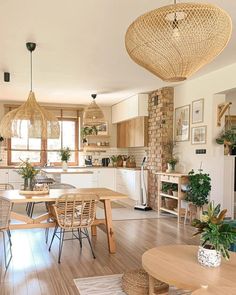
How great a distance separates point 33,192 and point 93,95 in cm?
387

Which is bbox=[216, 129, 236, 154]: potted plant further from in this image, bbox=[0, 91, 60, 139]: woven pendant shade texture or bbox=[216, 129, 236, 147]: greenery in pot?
bbox=[0, 91, 60, 139]: woven pendant shade texture

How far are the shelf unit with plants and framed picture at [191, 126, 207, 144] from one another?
0.68 m

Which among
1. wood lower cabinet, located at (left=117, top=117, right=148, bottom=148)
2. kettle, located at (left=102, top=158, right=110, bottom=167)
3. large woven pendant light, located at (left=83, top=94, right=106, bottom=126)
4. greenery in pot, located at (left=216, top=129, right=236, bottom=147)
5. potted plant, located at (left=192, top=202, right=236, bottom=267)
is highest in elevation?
large woven pendant light, located at (left=83, top=94, right=106, bottom=126)

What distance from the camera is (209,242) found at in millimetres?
2242

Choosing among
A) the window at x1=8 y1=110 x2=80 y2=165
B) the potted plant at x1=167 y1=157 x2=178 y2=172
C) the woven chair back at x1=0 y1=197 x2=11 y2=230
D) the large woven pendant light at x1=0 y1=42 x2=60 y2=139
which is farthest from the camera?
the window at x1=8 y1=110 x2=80 y2=165

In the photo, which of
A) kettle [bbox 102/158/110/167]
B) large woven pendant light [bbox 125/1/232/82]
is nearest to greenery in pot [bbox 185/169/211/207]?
large woven pendant light [bbox 125/1/232/82]

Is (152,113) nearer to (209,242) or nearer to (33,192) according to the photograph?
(33,192)

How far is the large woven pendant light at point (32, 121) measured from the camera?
4.13 m

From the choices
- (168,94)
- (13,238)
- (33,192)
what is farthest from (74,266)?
(168,94)

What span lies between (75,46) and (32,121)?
44.9 inches

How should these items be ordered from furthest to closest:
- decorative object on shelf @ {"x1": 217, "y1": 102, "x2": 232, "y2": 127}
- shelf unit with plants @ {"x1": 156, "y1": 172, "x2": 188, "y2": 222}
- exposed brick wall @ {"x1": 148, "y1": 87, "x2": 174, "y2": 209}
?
exposed brick wall @ {"x1": 148, "y1": 87, "x2": 174, "y2": 209}, shelf unit with plants @ {"x1": 156, "y1": 172, "x2": 188, "y2": 222}, decorative object on shelf @ {"x1": 217, "y1": 102, "x2": 232, "y2": 127}

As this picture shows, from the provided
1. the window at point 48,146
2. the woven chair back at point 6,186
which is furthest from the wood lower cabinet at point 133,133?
the woven chair back at point 6,186

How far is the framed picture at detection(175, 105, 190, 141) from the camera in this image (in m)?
6.14

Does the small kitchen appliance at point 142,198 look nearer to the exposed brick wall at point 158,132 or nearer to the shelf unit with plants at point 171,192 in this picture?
the exposed brick wall at point 158,132
